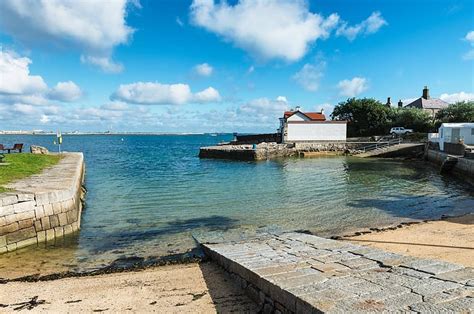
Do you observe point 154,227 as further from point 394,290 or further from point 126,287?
point 394,290

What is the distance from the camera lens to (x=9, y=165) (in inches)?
711

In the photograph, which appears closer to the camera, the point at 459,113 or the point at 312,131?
the point at 312,131

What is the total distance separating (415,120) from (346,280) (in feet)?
213

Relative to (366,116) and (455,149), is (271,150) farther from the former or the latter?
(366,116)

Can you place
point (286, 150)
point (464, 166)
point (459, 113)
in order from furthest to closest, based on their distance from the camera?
point (459, 113), point (286, 150), point (464, 166)

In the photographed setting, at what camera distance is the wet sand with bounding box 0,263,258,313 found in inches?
253

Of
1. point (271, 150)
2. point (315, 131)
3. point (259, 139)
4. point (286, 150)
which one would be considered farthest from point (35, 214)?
point (259, 139)

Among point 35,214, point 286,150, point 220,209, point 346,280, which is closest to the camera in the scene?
point 346,280

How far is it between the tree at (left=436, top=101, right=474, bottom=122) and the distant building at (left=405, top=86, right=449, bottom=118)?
8.78 m

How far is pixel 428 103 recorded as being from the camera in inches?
2788

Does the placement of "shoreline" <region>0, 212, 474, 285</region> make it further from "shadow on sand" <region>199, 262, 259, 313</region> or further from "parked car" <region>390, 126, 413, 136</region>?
"parked car" <region>390, 126, 413, 136</region>

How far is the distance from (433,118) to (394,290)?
67461 millimetres

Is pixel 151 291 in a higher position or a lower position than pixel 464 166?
lower

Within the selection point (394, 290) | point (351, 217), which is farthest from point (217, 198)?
point (394, 290)
